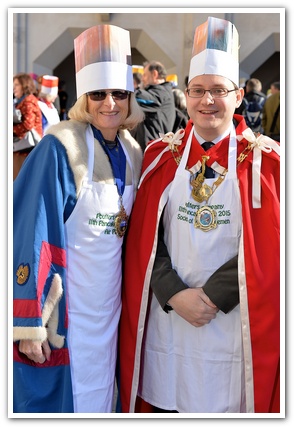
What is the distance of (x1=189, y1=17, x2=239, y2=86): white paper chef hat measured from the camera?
106 inches

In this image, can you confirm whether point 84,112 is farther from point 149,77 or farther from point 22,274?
point 149,77

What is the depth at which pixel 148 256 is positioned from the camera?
2707 millimetres

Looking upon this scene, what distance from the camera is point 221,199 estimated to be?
258cm

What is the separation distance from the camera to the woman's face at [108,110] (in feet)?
8.88

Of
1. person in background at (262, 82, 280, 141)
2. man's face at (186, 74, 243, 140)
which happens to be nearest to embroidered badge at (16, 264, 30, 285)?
man's face at (186, 74, 243, 140)

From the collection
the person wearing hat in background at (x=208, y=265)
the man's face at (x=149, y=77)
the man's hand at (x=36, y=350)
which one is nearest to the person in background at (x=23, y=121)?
the man's face at (x=149, y=77)

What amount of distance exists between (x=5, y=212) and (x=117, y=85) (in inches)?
33.2

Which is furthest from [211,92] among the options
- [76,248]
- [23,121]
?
[23,121]

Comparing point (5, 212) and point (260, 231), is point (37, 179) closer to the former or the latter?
point (5, 212)

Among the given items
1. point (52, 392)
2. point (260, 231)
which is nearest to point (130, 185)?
point (260, 231)

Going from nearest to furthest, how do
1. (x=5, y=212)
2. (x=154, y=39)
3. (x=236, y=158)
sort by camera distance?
(x=5, y=212), (x=236, y=158), (x=154, y=39)

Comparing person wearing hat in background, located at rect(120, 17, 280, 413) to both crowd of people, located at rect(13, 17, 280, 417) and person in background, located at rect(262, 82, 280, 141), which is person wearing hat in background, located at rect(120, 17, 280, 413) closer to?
crowd of people, located at rect(13, 17, 280, 417)

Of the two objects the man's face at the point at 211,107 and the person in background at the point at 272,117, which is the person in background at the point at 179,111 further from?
the man's face at the point at 211,107

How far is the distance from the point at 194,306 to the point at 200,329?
0.15m
